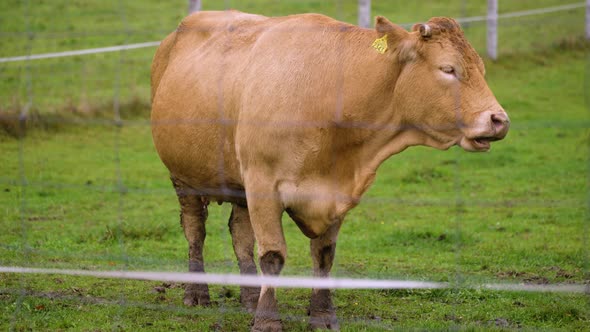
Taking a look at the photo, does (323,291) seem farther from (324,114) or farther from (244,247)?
(324,114)

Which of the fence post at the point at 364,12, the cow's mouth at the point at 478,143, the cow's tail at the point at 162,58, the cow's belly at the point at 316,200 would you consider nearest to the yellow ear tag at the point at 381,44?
the cow's mouth at the point at 478,143

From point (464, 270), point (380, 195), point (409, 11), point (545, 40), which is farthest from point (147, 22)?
point (464, 270)

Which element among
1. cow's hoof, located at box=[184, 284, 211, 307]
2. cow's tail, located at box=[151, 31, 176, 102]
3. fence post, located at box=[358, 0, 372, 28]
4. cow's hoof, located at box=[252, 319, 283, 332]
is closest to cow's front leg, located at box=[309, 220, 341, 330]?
cow's hoof, located at box=[252, 319, 283, 332]

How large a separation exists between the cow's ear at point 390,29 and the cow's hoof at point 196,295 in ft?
8.02

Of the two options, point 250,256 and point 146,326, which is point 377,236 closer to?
point 250,256

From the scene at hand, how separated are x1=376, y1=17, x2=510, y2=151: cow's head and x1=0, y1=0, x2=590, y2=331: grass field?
957 millimetres

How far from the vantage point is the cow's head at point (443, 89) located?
525 centimetres

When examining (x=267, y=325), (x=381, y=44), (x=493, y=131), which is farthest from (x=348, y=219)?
(x=493, y=131)

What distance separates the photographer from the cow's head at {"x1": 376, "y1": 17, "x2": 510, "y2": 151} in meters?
5.25

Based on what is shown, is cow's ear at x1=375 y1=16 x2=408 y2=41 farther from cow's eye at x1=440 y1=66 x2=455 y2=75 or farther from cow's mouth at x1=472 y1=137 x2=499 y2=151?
cow's mouth at x1=472 y1=137 x2=499 y2=151

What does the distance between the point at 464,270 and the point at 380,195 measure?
10.4 ft

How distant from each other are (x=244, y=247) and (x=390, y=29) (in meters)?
2.13

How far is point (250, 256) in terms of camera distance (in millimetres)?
6832

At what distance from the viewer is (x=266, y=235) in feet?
19.2
